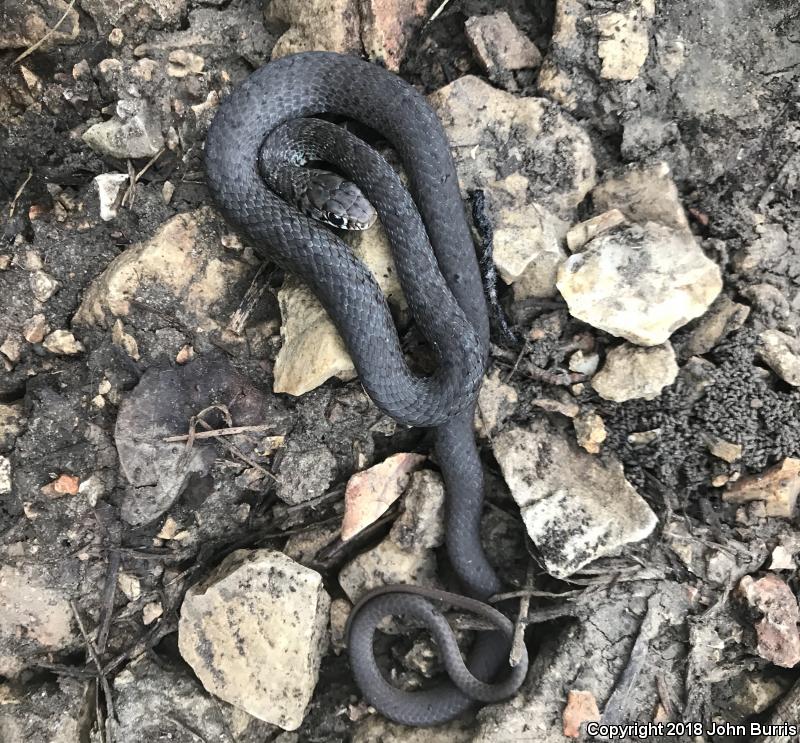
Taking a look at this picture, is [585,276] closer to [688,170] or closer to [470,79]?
[688,170]

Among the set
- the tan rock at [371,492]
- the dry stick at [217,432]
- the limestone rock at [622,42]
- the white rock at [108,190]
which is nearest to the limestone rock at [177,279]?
the white rock at [108,190]

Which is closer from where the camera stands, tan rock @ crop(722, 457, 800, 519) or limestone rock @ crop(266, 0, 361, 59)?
tan rock @ crop(722, 457, 800, 519)

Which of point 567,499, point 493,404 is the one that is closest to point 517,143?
point 493,404

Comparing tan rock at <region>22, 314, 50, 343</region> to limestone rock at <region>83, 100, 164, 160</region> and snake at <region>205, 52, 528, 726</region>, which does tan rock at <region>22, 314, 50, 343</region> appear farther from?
snake at <region>205, 52, 528, 726</region>

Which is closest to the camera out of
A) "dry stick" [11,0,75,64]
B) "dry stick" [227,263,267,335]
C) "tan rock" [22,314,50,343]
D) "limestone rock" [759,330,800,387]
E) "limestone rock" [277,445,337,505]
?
"limestone rock" [759,330,800,387]

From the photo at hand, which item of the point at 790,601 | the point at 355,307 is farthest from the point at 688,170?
the point at 790,601

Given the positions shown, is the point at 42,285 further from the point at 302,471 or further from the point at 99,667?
the point at 99,667

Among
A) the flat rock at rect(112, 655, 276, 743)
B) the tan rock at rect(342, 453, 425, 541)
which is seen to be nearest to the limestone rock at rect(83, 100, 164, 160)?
the tan rock at rect(342, 453, 425, 541)
